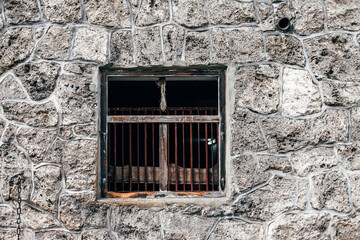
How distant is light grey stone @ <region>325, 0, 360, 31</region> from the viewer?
3.24 meters

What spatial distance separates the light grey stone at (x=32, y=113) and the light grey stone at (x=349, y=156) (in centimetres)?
262

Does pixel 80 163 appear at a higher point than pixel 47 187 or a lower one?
higher

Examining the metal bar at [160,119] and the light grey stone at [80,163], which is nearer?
the light grey stone at [80,163]

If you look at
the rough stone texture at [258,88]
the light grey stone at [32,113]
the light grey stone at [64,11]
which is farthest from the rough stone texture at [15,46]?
the rough stone texture at [258,88]

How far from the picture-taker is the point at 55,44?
126 inches

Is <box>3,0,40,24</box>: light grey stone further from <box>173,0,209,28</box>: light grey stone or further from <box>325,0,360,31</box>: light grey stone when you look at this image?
<box>325,0,360,31</box>: light grey stone

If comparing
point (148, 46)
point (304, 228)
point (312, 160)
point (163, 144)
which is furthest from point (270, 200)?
point (148, 46)

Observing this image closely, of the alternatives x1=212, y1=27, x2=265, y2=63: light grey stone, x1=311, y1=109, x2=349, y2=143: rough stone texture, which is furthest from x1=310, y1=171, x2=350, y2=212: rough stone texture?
x1=212, y1=27, x2=265, y2=63: light grey stone

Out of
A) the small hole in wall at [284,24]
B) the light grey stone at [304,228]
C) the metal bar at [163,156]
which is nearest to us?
the light grey stone at [304,228]

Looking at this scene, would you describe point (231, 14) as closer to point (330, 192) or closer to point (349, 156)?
point (349, 156)

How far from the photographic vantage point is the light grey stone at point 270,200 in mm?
3139

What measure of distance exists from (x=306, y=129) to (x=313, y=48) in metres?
0.76

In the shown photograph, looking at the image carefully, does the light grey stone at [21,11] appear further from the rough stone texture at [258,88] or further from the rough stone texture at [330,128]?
the rough stone texture at [330,128]

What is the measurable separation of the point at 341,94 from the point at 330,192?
898 mm
